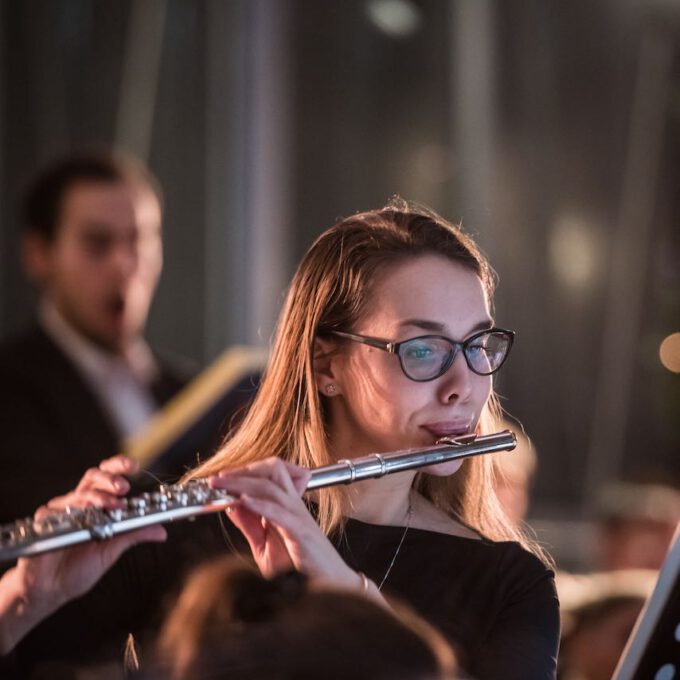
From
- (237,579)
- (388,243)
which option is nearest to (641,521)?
(388,243)

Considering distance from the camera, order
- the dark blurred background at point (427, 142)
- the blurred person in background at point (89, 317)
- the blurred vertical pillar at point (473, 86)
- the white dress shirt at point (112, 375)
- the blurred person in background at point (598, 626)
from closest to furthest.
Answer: the blurred person in background at point (598, 626)
the blurred person in background at point (89, 317)
the white dress shirt at point (112, 375)
the dark blurred background at point (427, 142)
the blurred vertical pillar at point (473, 86)

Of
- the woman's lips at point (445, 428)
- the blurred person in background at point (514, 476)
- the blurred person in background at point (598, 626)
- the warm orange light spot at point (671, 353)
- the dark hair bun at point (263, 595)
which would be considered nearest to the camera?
the dark hair bun at point (263, 595)

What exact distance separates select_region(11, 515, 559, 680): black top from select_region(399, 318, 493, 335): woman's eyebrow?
0.21 m

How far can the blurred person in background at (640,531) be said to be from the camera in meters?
2.64

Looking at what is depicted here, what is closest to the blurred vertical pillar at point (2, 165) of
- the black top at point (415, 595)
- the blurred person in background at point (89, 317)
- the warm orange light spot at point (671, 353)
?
the blurred person in background at point (89, 317)

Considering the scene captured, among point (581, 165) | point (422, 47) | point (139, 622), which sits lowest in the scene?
point (139, 622)

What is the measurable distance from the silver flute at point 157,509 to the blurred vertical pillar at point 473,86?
267 centimetres

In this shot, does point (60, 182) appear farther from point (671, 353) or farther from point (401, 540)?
point (671, 353)

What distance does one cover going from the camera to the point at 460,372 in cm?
115

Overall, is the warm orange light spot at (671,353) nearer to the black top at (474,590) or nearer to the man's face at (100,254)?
the man's face at (100,254)

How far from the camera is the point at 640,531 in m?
2.70

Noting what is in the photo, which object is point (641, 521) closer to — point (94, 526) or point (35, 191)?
point (35, 191)

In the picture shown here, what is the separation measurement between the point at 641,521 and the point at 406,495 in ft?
5.24

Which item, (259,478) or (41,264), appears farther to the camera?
(41,264)
